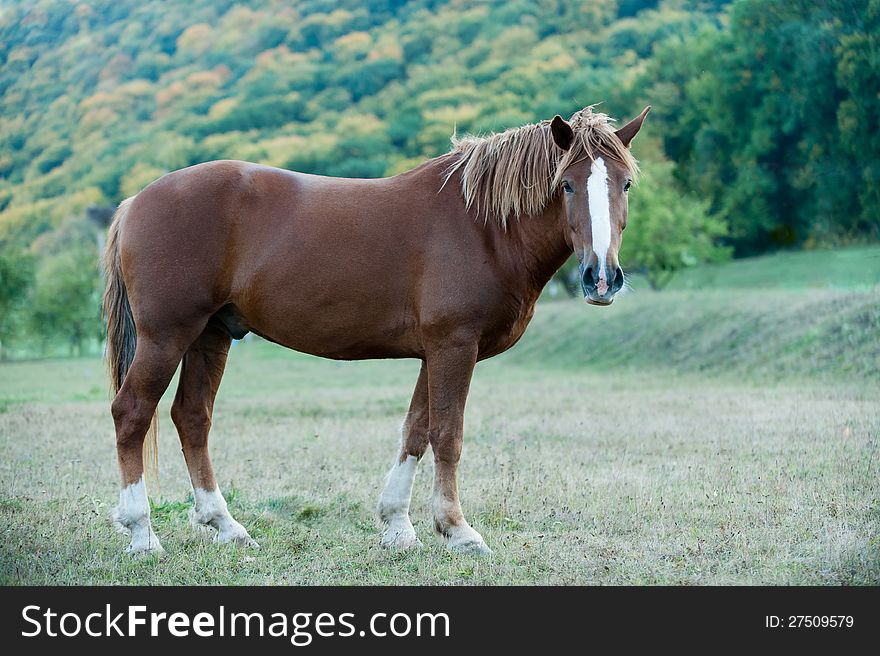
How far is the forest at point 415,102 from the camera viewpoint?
1756 cm

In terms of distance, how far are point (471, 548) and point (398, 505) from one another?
66 centimetres

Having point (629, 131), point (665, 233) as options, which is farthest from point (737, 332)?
point (665, 233)

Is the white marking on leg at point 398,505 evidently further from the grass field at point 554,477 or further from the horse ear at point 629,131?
the horse ear at point 629,131

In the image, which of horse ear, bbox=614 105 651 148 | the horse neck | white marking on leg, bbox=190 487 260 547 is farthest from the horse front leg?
horse ear, bbox=614 105 651 148

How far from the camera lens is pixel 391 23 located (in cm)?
3916

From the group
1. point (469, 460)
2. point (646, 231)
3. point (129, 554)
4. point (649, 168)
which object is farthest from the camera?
point (649, 168)

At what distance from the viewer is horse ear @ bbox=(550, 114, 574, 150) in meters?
4.77

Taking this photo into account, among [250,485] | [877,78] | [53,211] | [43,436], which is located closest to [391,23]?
[53,211]

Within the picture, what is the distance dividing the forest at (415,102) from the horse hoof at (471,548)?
32.4 feet

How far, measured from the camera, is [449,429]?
5.20m

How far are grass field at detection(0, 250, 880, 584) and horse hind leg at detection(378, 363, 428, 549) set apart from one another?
0.65 feet

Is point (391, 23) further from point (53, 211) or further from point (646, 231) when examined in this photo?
point (53, 211)

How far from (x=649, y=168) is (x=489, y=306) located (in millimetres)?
34047

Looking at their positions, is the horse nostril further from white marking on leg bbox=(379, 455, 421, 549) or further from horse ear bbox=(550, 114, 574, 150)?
white marking on leg bbox=(379, 455, 421, 549)
